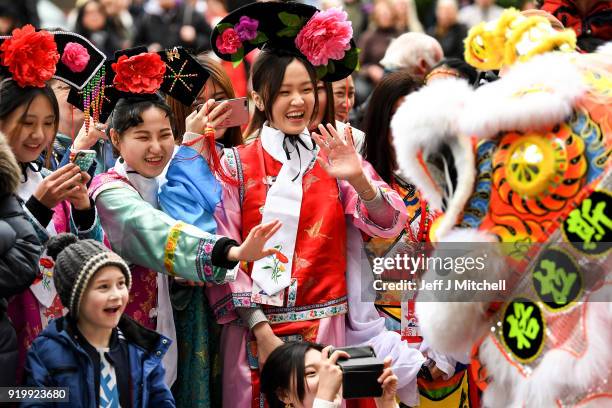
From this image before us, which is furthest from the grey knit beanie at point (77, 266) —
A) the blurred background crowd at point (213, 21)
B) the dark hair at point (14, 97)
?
the blurred background crowd at point (213, 21)

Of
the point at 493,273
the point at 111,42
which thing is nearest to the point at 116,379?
the point at 493,273

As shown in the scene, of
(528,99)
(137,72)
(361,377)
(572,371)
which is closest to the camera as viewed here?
(572,371)

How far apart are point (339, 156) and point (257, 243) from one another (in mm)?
520

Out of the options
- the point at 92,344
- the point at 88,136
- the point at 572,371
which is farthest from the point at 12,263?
the point at 572,371

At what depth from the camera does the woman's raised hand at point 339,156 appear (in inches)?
159

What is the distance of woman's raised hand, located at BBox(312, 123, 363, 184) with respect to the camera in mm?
4047

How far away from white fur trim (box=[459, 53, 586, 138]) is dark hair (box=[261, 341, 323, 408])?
3.77ft

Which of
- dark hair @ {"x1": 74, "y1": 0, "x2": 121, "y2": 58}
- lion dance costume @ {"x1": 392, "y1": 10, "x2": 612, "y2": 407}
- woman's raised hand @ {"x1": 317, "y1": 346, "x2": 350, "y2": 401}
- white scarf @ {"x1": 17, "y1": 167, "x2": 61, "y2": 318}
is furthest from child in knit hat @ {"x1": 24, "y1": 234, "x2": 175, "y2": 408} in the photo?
dark hair @ {"x1": 74, "y1": 0, "x2": 121, "y2": 58}

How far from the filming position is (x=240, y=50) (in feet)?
14.4

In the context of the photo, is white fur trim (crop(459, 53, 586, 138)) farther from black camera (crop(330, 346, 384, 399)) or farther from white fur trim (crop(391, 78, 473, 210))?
black camera (crop(330, 346, 384, 399))

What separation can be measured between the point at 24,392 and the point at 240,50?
1.67 metres

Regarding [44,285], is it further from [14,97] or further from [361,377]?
[361,377]

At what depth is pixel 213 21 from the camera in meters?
11.0

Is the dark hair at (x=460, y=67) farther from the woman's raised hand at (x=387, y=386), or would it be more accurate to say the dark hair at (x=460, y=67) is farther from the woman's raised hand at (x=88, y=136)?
the woman's raised hand at (x=387, y=386)
